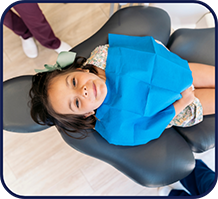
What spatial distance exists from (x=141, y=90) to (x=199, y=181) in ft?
2.46

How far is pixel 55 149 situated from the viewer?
4.86ft

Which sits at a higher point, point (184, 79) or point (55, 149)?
point (184, 79)

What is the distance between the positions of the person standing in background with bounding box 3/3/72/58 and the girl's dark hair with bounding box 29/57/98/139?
0.35 meters

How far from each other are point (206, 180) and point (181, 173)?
12.7 inches

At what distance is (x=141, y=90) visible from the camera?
0.99 metres

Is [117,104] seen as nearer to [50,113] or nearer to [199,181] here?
[50,113]

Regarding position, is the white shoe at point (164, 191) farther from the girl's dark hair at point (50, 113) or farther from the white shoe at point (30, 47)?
the white shoe at point (30, 47)

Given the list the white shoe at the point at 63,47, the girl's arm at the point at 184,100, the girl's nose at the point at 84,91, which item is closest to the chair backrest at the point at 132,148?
the girl's arm at the point at 184,100

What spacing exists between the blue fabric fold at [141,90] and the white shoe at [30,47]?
2.57 feet

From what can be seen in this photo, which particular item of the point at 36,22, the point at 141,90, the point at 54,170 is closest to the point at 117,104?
the point at 141,90

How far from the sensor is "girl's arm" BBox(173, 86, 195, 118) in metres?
0.99

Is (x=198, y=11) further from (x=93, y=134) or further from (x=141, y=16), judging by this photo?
(x=93, y=134)

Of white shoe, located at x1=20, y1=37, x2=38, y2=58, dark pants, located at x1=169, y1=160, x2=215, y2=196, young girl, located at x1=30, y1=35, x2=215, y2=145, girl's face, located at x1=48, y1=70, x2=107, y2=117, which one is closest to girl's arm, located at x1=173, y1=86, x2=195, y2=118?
young girl, located at x1=30, y1=35, x2=215, y2=145

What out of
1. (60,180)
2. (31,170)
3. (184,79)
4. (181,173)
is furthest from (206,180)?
(31,170)
